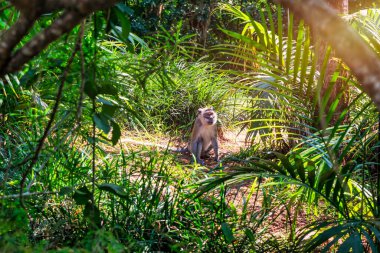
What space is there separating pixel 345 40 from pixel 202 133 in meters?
7.49

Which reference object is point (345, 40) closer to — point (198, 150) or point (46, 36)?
point (46, 36)

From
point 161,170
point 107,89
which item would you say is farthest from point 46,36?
point 161,170

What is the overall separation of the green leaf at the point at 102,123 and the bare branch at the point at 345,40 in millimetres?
1176

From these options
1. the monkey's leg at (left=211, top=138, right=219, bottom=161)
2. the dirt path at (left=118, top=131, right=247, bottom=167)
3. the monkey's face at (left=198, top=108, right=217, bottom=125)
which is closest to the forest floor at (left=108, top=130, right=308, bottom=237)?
the dirt path at (left=118, top=131, right=247, bottom=167)

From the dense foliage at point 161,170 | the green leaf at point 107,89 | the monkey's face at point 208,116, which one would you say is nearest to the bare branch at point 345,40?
the dense foliage at point 161,170

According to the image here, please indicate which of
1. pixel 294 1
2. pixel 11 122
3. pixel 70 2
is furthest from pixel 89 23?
pixel 11 122

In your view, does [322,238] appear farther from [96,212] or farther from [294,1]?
[294,1]

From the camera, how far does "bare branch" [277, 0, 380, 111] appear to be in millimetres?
1239

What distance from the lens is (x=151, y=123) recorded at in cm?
890

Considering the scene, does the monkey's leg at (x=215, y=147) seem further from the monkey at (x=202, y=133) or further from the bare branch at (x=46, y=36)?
the bare branch at (x=46, y=36)

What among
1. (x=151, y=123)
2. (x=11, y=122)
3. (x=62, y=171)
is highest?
(x=151, y=123)

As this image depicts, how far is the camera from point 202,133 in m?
8.73

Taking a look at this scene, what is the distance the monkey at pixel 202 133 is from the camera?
8.66 meters

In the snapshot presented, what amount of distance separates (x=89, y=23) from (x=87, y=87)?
64 centimetres
